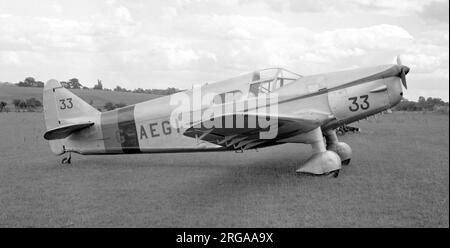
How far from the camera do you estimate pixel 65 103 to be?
32.8 ft

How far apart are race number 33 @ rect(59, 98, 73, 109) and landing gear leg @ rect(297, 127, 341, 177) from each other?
5902 mm

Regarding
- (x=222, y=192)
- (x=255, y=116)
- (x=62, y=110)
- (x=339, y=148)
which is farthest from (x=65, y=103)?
(x=339, y=148)

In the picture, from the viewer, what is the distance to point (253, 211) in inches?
219

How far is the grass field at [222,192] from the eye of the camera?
5.27m

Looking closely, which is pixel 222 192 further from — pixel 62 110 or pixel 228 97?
pixel 62 110

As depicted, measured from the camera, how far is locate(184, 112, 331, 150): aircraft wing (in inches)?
239

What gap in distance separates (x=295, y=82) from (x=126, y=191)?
3798mm

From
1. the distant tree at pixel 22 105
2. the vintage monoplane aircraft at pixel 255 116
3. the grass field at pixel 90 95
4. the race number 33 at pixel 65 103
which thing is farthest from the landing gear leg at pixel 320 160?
the distant tree at pixel 22 105

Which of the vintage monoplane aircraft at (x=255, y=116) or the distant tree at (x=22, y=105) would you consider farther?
the distant tree at (x=22, y=105)

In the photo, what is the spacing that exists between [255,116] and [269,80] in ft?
6.87

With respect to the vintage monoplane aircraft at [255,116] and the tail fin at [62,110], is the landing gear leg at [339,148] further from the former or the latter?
the tail fin at [62,110]
